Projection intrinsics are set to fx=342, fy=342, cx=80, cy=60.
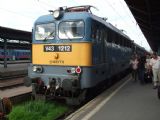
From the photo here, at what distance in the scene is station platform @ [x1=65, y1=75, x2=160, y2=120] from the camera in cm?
874

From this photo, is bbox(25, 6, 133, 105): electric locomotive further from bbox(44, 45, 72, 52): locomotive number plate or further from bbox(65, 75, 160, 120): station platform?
bbox(65, 75, 160, 120): station platform

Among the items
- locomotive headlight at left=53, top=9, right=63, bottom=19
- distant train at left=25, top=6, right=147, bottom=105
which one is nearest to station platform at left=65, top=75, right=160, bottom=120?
distant train at left=25, top=6, right=147, bottom=105

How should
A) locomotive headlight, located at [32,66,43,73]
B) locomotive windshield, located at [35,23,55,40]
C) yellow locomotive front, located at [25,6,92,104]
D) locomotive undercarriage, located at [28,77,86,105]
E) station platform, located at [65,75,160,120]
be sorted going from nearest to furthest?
station platform, located at [65,75,160,120]
locomotive undercarriage, located at [28,77,86,105]
yellow locomotive front, located at [25,6,92,104]
locomotive headlight, located at [32,66,43,73]
locomotive windshield, located at [35,23,55,40]

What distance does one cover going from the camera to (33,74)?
38.8 feet

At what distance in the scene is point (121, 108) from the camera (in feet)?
32.4

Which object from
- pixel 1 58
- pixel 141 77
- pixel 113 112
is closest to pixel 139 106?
pixel 113 112

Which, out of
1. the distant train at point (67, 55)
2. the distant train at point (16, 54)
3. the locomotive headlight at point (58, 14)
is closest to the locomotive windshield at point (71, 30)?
the distant train at point (67, 55)

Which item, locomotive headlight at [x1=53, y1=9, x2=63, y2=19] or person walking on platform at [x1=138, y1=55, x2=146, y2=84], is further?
person walking on platform at [x1=138, y1=55, x2=146, y2=84]

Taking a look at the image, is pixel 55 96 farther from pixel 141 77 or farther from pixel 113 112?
pixel 141 77

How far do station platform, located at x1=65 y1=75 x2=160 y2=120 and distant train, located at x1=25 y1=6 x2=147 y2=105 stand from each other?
820 millimetres

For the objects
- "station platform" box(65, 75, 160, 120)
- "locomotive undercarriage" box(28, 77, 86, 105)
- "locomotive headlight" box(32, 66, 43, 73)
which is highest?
"locomotive headlight" box(32, 66, 43, 73)

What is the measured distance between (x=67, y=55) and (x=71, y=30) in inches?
35.7

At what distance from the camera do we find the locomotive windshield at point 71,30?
11281 millimetres

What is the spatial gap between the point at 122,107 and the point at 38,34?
13.6 ft
